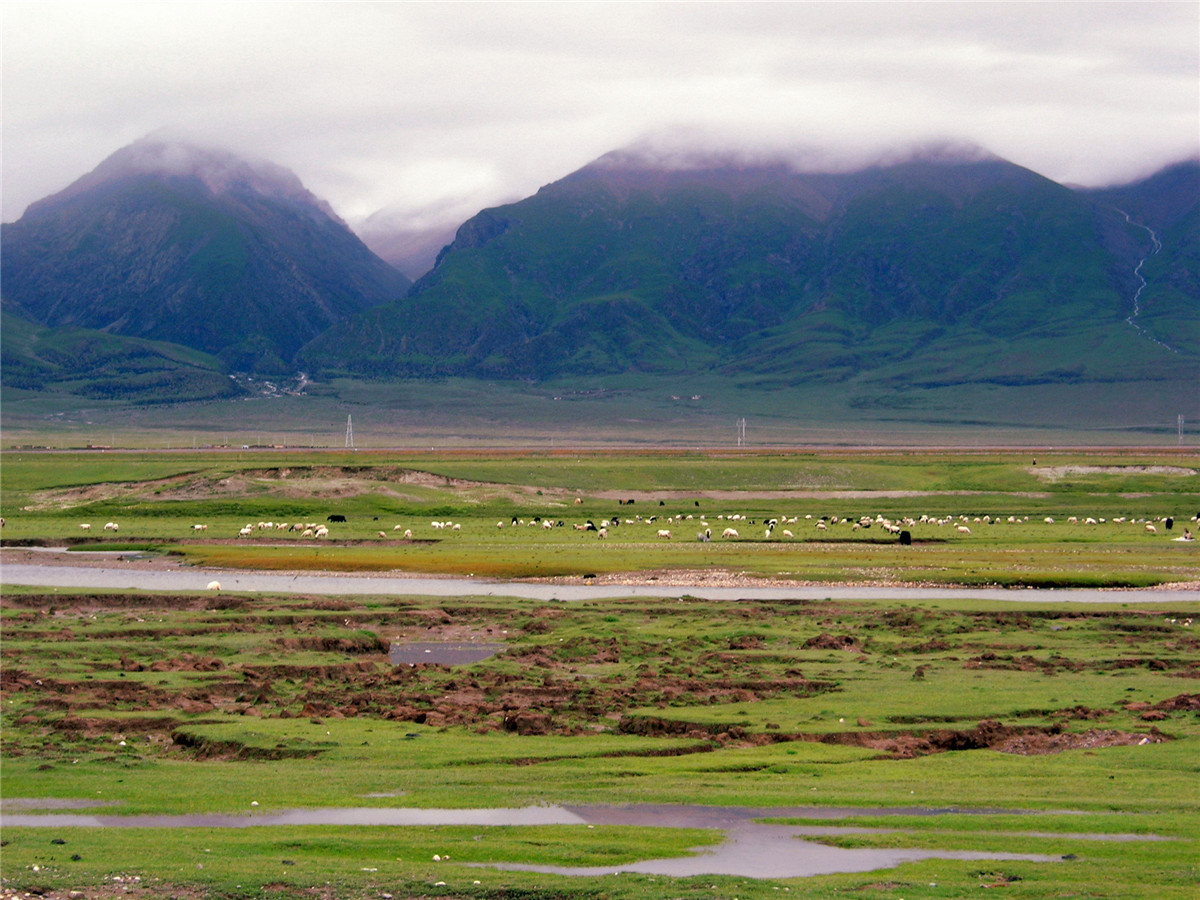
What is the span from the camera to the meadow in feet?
59.4

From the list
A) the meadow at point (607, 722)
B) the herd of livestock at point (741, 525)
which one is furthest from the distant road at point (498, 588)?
the herd of livestock at point (741, 525)

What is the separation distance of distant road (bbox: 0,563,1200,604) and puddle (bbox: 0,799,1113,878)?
2775 cm

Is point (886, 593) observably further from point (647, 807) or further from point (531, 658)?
point (647, 807)

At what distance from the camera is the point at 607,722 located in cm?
2789

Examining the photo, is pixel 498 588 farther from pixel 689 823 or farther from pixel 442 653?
pixel 689 823

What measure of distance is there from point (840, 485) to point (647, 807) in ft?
289

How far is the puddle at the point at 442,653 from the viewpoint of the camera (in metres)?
36.4

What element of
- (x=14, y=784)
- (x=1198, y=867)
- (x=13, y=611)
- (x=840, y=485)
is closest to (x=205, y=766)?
(x=14, y=784)

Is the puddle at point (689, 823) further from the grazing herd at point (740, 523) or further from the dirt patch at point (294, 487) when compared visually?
the dirt patch at point (294, 487)

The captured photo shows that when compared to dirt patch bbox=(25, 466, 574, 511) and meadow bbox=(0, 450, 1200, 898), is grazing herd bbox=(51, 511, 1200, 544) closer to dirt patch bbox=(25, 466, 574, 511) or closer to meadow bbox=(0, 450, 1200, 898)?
meadow bbox=(0, 450, 1200, 898)

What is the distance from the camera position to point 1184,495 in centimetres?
9625

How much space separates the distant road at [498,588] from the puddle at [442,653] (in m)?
9.91

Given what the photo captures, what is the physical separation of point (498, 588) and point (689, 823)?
109 ft

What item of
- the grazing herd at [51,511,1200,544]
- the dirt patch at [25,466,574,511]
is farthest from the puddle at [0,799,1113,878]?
the dirt patch at [25,466,574,511]
